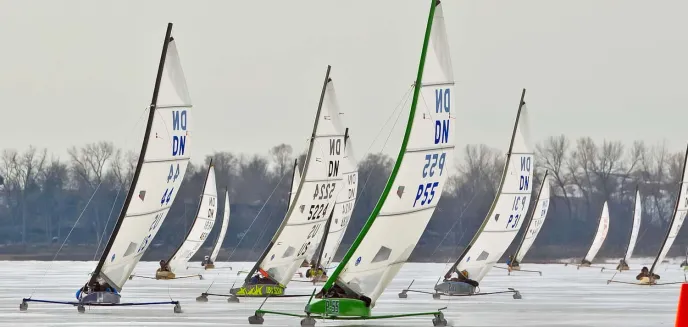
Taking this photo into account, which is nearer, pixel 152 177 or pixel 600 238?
pixel 152 177

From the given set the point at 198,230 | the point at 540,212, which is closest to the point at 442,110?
the point at 198,230

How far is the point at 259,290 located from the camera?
38000mm

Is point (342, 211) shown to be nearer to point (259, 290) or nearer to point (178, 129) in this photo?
point (259, 290)

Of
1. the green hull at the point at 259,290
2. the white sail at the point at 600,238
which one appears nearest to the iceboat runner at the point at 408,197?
the green hull at the point at 259,290

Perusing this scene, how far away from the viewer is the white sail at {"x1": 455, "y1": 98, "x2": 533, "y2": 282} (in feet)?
138

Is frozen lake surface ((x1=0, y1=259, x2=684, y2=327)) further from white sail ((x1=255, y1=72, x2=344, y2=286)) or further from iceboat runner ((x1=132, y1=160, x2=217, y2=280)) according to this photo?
iceboat runner ((x1=132, y1=160, x2=217, y2=280))

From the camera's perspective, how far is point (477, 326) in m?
29.1

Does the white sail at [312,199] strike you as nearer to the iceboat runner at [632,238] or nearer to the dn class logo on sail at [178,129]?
the dn class logo on sail at [178,129]

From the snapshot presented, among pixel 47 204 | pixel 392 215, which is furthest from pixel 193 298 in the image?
pixel 47 204

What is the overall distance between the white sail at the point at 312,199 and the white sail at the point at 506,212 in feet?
14.5

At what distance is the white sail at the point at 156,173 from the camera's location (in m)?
33.5

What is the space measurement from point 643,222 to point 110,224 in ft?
140

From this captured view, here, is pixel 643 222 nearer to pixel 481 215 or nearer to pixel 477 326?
pixel 481 215

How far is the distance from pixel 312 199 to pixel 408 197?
Result: 430 inches
